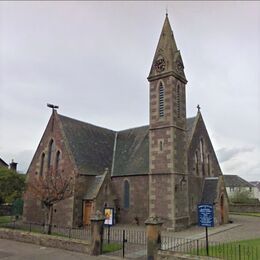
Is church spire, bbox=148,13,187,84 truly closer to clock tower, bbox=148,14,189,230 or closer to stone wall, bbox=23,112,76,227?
clock tower, bbox=148,14,189,230

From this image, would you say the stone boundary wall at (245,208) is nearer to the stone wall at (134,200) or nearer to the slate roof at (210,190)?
the slate roof at (210,190)

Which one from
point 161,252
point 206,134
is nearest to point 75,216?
point 161,252

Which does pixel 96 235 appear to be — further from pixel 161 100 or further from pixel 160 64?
pixel 160 64

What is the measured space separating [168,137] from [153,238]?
14.3 meters

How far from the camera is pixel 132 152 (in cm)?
3366

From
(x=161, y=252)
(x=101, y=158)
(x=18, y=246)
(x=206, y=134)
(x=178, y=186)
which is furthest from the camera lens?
(x=206, y=134)

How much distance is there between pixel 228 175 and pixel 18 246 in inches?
3087

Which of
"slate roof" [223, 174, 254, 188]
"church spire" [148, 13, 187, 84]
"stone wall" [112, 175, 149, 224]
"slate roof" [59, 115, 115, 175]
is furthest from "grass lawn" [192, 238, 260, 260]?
"slate roof" [223, 174, 254, 188]

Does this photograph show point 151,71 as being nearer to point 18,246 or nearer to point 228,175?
point 18,246

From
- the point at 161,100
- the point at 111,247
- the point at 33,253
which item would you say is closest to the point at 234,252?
the point at 111,247

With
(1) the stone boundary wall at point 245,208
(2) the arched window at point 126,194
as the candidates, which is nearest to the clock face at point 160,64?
(2) the arched window at point 126,194

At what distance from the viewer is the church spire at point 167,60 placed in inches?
1162

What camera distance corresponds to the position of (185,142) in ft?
98.2

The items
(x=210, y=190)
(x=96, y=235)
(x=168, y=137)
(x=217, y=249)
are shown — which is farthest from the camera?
(x=210, y=190)
